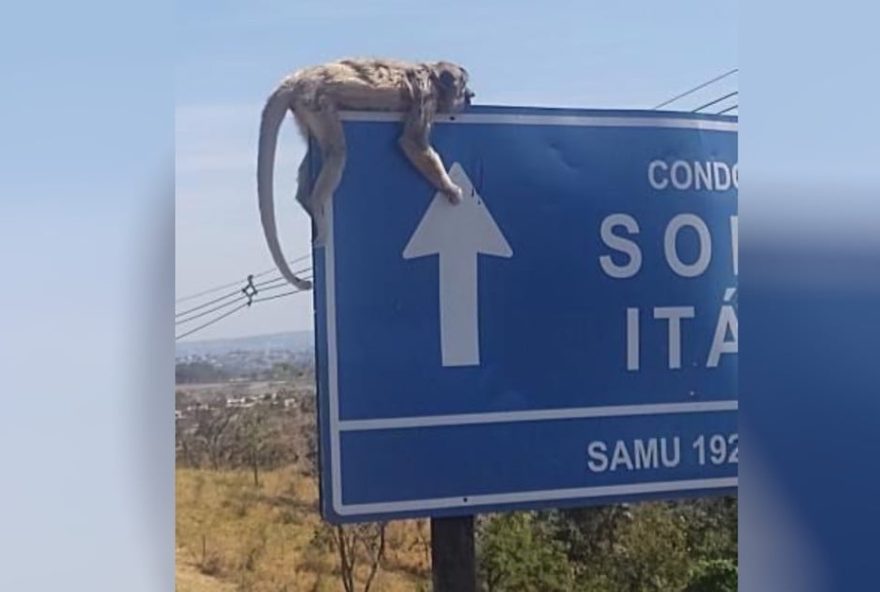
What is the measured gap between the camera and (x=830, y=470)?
66.0 inches

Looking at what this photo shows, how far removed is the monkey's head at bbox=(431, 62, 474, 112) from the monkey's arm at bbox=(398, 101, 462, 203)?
0.02 metres

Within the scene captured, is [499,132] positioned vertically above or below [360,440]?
above

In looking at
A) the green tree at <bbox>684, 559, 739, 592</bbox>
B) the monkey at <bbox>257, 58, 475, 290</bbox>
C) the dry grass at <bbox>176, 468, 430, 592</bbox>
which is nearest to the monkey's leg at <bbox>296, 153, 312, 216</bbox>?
the monkey at <bbox>257, 58, 475, 290</bbox>

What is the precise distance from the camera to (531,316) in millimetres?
2111

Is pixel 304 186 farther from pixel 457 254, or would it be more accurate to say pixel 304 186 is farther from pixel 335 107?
pixel 457 254

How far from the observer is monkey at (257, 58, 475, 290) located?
1966 millimetres

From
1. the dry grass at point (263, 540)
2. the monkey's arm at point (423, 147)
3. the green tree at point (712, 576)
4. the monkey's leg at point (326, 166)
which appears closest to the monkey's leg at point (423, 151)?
the monkey's arm at point (423, 147)

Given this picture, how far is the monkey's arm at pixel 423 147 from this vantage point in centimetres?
203

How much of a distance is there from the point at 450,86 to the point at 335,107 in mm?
196

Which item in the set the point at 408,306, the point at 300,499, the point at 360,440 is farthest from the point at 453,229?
the point at 300,499

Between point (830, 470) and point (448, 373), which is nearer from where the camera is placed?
point (830, 470)

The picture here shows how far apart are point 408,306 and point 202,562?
0.61 metres

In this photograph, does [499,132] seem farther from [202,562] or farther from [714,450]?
[202,562]

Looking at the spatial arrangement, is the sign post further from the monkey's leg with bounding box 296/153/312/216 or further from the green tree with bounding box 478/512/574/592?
the monkey's leg with bounding box 296/153/312/216
